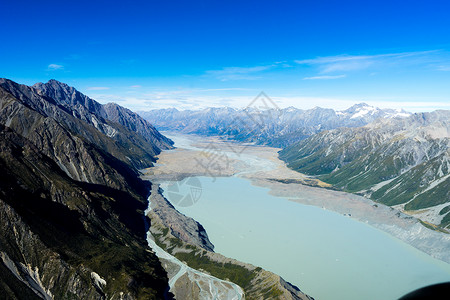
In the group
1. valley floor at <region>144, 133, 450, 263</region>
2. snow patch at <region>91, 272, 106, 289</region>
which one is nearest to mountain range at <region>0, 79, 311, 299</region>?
snow patch at <region>91, 272, 106, 289</region>

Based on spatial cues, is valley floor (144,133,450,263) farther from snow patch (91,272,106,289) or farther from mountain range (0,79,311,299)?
snow patch (91,272,106,289)

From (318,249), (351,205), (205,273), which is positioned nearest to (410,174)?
(351,205)

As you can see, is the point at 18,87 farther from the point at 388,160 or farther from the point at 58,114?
the point at 388,160

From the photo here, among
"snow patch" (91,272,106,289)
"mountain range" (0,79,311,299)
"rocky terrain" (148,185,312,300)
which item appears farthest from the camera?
"rocky terrain" (148,185,312,300)

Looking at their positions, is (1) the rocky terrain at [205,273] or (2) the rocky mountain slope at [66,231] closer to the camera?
(2) the rocky mountain slope at [66,231]

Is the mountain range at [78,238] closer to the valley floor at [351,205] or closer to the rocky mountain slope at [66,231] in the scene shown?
the rocky mountain slope at [66,231]

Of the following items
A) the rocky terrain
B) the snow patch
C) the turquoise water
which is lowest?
the turquoise water

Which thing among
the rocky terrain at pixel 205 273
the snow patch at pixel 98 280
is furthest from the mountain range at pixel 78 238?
the rocky terrain at pixel 205 273

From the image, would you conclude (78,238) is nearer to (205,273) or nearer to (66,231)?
(66,231)
